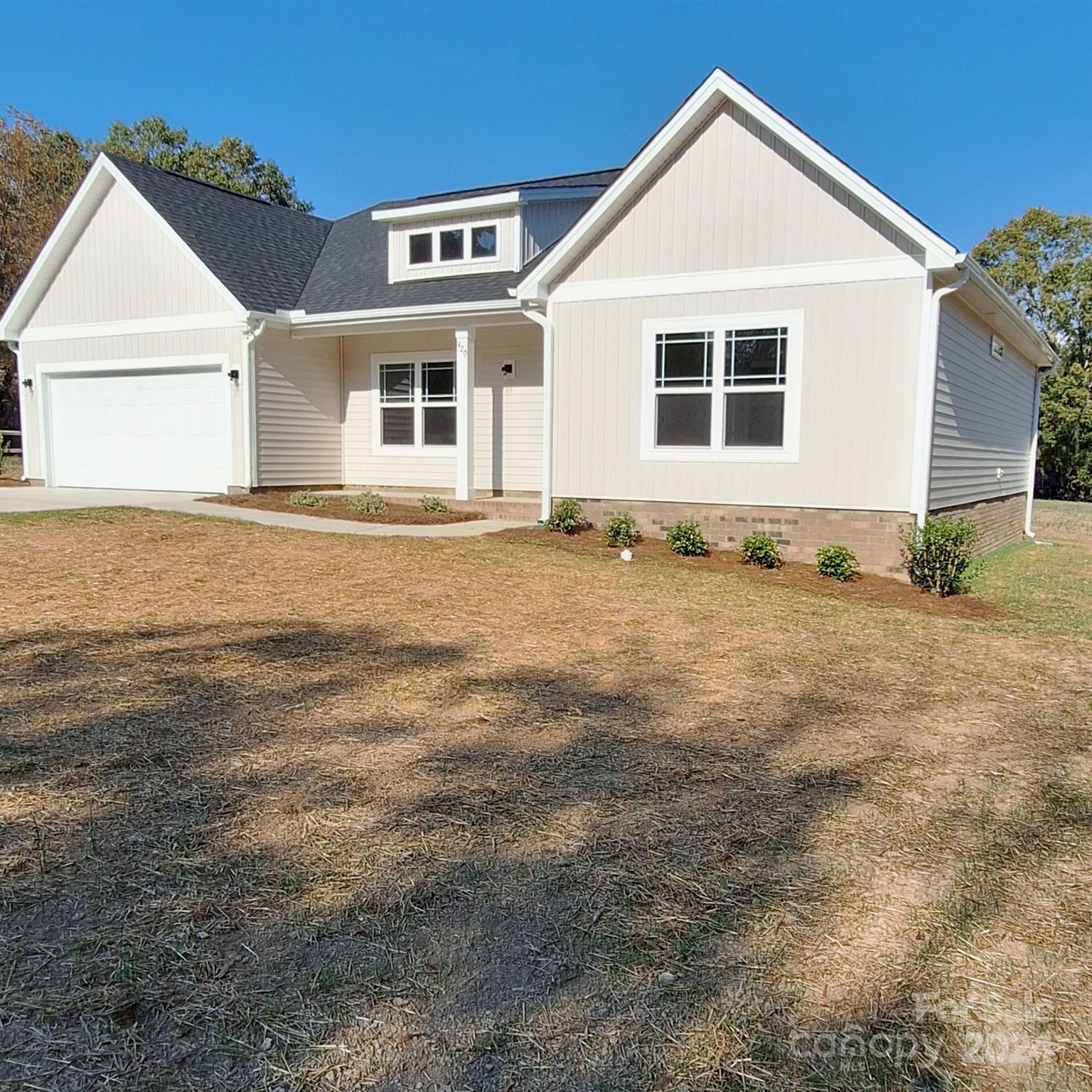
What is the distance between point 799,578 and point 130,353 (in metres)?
12.4

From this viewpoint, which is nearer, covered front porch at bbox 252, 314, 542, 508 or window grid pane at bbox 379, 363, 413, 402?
covered front porch at bbox 252, 314, 542, 508

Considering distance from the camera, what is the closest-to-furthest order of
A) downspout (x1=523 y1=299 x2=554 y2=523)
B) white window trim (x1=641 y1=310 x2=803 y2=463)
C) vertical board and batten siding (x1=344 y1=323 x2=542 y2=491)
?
white window trim (x1=641 y1=310 x2=803 y2=463), downspout (x1=523 y1=299 x2=554 y2=523), vertical board and batten siding (x1=344 y1=323 x2=542 y2=491)

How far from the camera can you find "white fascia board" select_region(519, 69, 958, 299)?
9031 mm

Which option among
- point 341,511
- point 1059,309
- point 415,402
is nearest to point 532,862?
point 341,511

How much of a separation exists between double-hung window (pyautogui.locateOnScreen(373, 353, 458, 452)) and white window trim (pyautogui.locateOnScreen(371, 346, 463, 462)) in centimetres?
1

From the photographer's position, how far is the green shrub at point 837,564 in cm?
916

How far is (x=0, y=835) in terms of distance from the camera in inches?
113

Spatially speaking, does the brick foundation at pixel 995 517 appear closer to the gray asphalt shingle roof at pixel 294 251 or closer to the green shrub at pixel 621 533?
the green shrub at pixel 621 533

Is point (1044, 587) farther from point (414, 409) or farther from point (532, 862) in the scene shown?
point (414, 409)

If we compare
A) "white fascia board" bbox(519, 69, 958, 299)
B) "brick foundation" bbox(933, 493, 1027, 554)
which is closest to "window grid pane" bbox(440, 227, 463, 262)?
"white fascia board" bbox(519, 69, 958, 299)

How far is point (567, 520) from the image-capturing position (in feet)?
35.8

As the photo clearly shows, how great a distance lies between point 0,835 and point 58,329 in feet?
52.1

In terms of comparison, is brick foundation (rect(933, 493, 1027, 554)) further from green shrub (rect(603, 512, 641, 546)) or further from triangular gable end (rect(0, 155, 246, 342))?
triangular gable end (rect(0, 155, 246, 342))

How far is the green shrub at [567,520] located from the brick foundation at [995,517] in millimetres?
4313
